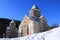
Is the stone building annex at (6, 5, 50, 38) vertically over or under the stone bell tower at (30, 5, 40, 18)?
under

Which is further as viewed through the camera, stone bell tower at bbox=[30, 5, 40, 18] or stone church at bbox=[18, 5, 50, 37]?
stone bell tower at bbox=[30, 5, 40, 18]

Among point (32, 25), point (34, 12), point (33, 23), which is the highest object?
point (34, 12)

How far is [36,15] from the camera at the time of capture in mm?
31547

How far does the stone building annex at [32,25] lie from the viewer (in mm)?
28528

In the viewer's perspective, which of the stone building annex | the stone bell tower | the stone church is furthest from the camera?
the stone bell tower

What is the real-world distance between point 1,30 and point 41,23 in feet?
68.7

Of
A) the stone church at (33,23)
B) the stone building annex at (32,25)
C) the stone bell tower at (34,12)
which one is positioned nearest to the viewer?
the stone church at (33,23)

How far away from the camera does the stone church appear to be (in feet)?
93.2

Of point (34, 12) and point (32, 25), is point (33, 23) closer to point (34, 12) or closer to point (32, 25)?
Result: point (32, 25)

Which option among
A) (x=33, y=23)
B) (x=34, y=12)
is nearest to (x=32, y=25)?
(x=33, y=23)

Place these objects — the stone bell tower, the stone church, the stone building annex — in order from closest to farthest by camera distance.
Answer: the stone church
the stone building annex
the stone bell tower

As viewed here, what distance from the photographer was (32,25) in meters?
28.6

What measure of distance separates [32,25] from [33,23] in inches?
18.4

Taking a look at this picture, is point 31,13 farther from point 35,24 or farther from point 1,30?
point 1,30
